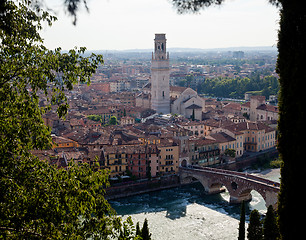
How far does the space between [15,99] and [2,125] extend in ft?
1.02

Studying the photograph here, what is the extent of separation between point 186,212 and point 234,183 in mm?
2989

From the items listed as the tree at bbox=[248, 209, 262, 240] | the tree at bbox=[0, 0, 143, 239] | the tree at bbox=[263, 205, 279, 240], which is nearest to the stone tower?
the tree at bbox=[248, 209, 262, 240]

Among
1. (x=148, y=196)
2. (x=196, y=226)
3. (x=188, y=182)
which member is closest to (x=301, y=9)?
(x=196, y=226)

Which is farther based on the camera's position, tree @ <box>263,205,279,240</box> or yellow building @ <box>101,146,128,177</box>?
yellow building @ <box>101,146,128,177</box>

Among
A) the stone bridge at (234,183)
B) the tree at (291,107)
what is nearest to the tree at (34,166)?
the tree at (291,107)

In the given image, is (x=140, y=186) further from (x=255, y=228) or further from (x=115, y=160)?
(x=255, y=228)

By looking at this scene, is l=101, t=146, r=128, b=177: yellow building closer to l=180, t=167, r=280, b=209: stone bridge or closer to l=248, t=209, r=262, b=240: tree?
l=180, t=167, r=280, b=209: stone bridge

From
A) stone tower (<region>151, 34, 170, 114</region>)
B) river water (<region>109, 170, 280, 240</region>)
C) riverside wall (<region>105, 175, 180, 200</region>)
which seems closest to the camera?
river water (<region>109, 170, 280, 240</region>)

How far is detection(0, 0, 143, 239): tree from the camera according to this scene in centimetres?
363

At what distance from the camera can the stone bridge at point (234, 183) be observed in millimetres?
16109

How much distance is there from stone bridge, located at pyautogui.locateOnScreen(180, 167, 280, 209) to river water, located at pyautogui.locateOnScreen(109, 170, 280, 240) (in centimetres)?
36

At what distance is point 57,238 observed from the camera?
3.53m

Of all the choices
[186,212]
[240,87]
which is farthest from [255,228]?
[240,87]

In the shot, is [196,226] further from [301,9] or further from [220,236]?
[301,9]
